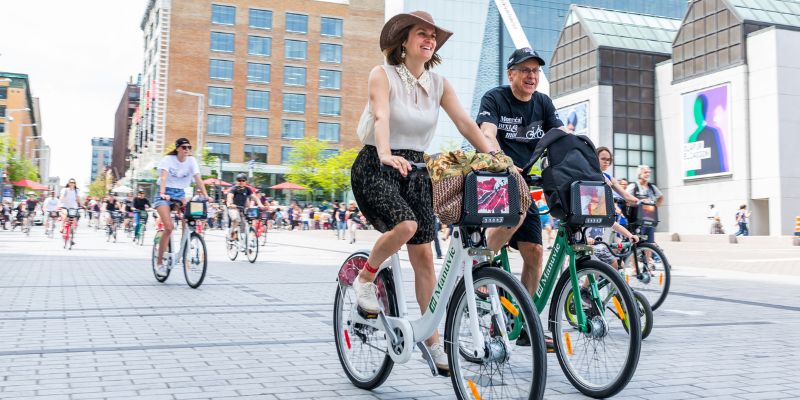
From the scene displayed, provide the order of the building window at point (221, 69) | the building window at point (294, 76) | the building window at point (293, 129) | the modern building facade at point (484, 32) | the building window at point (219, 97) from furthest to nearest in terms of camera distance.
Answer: the modern building facade at point (484, 32) < the building window at point (294, 76) < the building window at point (293, 129) < the building window at point (221, 69) < the building window at point (219, 97)

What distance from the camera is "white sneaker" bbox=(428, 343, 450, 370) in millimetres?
3588

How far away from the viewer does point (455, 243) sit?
11.2ft

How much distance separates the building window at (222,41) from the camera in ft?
233

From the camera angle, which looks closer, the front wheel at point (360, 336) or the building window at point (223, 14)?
the front wheel at point (360, 336)

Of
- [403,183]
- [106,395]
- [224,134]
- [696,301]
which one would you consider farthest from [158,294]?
[224,134]

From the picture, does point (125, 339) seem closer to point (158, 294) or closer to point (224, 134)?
point (158, 294)

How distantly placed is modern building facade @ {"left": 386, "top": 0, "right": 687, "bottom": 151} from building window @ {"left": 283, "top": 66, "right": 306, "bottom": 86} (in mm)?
18354

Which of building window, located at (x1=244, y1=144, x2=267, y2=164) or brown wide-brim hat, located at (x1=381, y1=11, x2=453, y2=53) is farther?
building window, located at (x1=244, y1=144, x2=267, y2=164)

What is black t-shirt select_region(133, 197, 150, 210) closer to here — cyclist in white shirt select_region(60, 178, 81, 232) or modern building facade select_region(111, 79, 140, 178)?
cyclist in white shirt select_region(60, 178, 81, 232)

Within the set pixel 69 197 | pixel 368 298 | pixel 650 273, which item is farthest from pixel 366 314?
pixel 69 197

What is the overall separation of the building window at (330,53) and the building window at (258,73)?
599 cm

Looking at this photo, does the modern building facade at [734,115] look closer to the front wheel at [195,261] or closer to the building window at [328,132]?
the front wheel at [195,261]

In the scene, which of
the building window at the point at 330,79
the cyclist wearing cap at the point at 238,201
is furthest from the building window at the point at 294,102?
the cyclist wearing cap at the point at 238,201

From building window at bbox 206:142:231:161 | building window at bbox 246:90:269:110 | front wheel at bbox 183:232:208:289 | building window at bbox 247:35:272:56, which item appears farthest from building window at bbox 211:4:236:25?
front wheel at bbox 183:232:208:289
